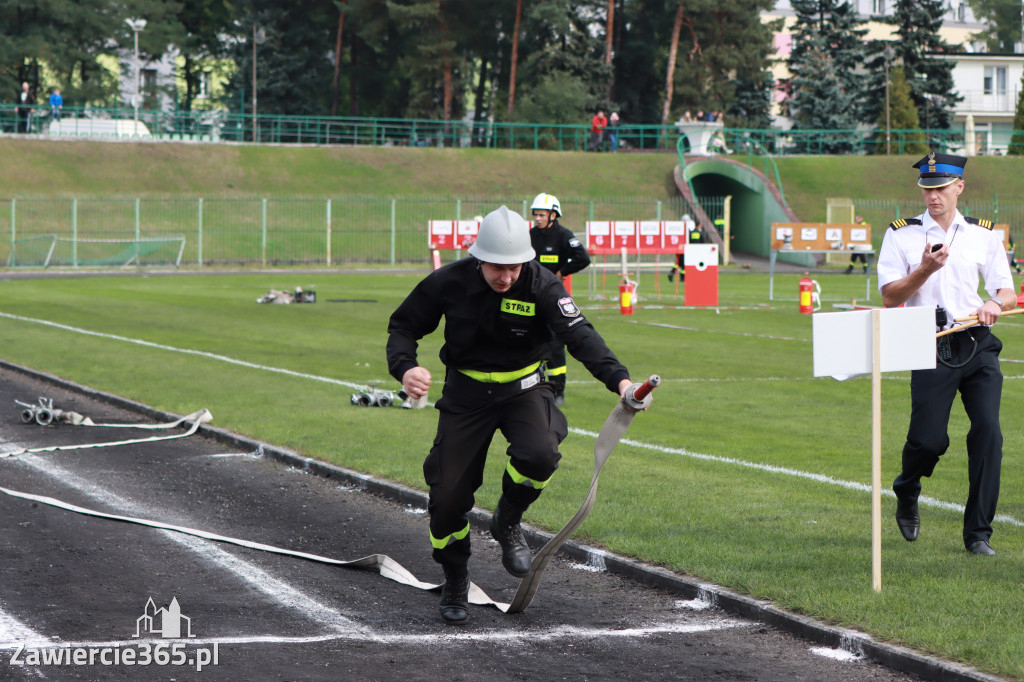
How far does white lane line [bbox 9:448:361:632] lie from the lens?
6268 millimetres

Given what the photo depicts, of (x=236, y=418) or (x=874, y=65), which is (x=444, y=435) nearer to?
(x=236, y=418)

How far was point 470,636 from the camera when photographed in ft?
19.8


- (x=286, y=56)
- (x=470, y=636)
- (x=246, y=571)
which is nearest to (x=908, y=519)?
Answer: (x=470, y=636)

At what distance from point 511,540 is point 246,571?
1.53 m

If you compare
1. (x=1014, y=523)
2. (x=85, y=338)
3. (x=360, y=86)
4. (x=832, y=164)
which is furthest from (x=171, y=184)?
(x=1014, y=523)

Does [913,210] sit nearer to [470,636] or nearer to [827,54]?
[827,54]

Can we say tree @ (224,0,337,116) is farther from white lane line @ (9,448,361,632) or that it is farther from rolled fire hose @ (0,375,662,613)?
rolled fire hose @ (0,375,662,613)

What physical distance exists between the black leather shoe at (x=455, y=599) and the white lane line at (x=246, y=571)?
0.46 meters

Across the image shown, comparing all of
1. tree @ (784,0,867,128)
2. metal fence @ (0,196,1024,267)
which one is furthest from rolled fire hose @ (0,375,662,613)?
tree @ (784,0,867,128)

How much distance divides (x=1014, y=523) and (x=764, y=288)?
97.8 ft

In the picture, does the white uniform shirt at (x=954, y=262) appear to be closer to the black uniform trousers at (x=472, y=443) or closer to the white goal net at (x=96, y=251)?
the black uniform trousers at (x=472, y=443)

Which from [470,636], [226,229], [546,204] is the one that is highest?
[226,229]

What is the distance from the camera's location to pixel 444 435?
637 cm

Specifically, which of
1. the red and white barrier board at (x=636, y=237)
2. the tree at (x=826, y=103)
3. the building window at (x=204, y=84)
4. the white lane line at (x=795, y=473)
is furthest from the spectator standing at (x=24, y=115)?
the white lane line at (x=795, y=473)
